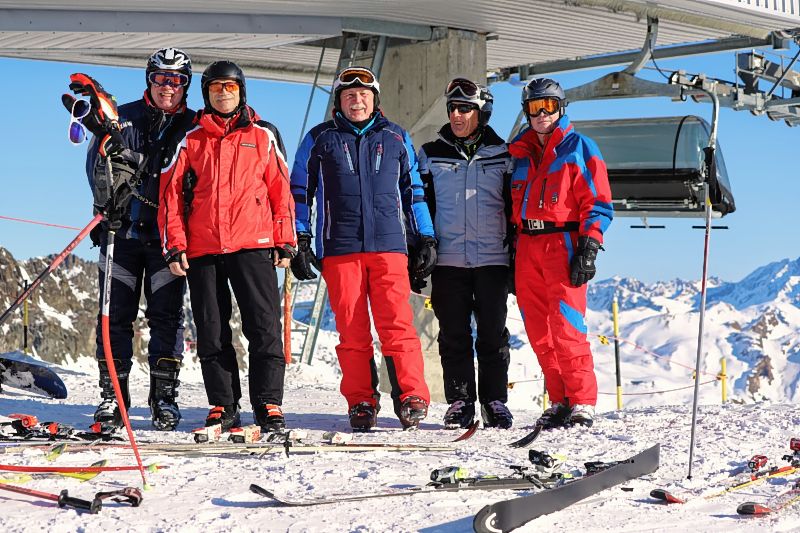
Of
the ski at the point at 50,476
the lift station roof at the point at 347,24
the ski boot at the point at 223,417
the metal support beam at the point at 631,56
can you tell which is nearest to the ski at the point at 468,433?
the ski boot at the point at 223,417

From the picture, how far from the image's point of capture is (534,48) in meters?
14.2

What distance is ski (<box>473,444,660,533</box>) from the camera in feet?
12.5

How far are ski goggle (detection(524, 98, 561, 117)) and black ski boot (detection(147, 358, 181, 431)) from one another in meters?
2.57

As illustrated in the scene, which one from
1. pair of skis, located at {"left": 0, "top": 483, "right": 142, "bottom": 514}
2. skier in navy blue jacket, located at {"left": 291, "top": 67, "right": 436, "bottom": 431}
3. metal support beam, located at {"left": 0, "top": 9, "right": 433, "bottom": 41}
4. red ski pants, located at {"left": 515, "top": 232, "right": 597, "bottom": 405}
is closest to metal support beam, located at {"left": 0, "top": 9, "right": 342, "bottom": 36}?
metal support beam, located at {"left": 0, "top": 9, "right": 433, "bottom": 41}

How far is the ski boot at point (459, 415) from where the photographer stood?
675cm

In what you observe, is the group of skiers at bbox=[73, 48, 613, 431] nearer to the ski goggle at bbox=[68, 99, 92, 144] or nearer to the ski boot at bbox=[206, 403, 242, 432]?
the ski boot at bbox=[206, 403, 242, 432]

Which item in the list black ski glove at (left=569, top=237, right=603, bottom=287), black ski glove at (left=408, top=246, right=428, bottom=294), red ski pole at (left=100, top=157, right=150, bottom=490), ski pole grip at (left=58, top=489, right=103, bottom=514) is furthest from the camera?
black ski glove at (left=408, top=246, right=428, bottom=294)

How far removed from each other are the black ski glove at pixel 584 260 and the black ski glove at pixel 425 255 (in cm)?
83

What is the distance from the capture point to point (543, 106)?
664 centimetres

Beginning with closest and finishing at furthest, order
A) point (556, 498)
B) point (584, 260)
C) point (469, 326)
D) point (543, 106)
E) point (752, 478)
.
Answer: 1. point (556, 498)
2. point (752, 478)
3. point (584, 260)
4. point (543, 106)
5. point (469, 326)

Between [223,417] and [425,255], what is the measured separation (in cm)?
149

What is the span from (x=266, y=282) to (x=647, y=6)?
732cm

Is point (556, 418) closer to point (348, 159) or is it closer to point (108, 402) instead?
point (348, 159)

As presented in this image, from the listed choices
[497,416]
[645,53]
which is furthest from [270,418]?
[645,53]
